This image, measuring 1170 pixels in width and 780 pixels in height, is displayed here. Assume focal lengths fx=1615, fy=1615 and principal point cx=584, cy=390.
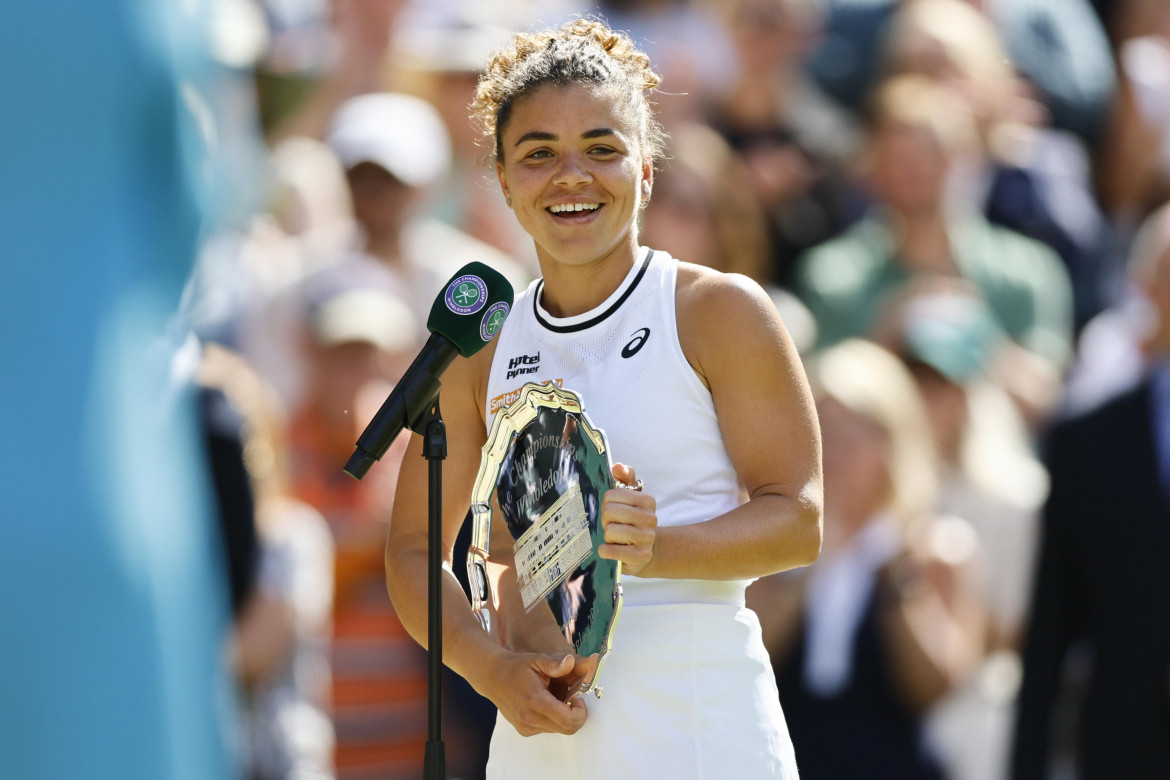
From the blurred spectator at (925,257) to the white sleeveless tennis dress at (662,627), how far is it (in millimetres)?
3558

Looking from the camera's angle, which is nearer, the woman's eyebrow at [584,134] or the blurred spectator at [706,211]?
the woman's eyebrow at [584,134]

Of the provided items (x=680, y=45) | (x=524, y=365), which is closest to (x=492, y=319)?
(x=524, y=365)

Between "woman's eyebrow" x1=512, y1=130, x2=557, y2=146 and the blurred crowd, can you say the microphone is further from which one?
the blurred crowd

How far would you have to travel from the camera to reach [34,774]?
2.70m

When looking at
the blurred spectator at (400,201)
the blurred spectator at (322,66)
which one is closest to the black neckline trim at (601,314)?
the blurred spectator at (400,201)

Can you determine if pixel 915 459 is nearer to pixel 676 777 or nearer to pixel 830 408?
pixel 830 408

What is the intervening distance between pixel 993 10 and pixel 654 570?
17.8ft

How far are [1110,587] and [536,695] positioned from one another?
8.17ft

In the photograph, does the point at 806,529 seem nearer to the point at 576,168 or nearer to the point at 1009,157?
the point at 576,168

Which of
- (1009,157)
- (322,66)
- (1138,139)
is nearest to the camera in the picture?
(322,66)

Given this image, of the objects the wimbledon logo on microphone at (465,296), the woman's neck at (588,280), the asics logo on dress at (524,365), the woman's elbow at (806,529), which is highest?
the woman's neck at (588,280)

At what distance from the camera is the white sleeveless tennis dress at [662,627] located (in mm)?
2420

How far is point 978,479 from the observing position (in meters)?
5.38

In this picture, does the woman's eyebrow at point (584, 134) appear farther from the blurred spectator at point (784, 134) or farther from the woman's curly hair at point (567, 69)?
the blurred spectator at point (784, 134)
